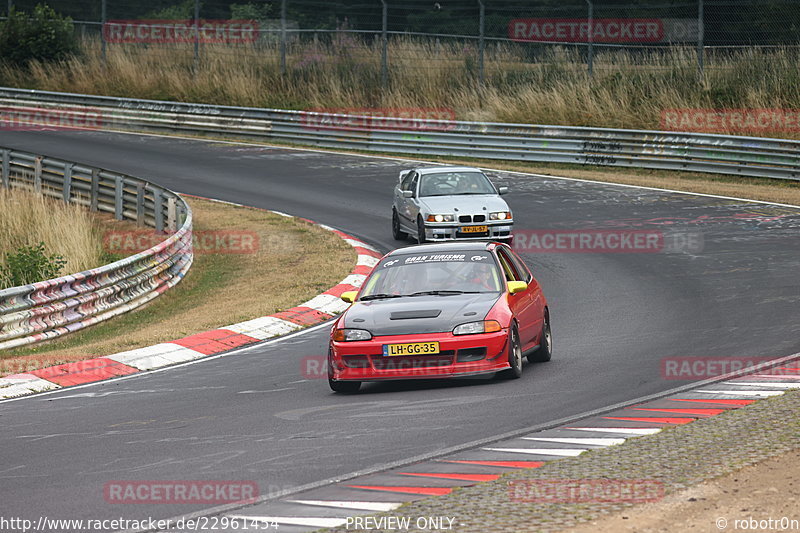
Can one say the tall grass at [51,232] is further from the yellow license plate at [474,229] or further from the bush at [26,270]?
the yellow license plate at [474,229]

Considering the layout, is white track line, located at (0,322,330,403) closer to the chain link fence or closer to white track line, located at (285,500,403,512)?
white track line, located at (285,500,403,512)

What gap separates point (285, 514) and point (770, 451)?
3220 mm

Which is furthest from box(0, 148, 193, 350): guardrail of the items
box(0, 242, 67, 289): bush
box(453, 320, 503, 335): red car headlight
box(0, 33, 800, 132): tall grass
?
box(0, 33, 800, 132): tall grass

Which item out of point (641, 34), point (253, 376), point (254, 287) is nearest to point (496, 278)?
point (253, 376)

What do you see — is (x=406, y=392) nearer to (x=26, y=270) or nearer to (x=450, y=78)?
(x=26, y=270)

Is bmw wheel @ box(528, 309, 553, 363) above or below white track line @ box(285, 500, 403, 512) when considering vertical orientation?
below

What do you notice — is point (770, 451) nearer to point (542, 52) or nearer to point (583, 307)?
point (583, 307)

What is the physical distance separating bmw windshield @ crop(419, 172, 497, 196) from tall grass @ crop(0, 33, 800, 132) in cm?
1227

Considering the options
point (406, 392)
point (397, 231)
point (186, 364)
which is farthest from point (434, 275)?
point (397, 231)

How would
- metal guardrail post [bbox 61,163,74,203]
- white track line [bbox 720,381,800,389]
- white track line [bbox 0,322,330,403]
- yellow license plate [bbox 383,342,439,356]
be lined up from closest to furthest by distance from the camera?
white track line [bbox 720,381,800,389], yellow license plate [bbox 383,342,439,356], white track line [bbox 0,322,330,403], metal guardrail post [bbox 61,163,74,203]

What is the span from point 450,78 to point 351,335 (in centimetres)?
2679

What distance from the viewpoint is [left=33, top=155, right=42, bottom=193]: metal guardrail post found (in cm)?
2714

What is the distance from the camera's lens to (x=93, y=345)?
1444 centimetres

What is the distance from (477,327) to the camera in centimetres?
1098
